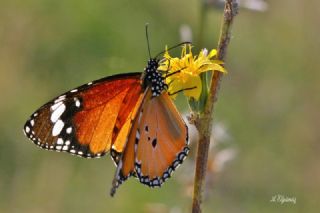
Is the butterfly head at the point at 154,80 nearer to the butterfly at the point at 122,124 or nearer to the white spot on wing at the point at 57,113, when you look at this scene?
the butterfly at the point at 122,124

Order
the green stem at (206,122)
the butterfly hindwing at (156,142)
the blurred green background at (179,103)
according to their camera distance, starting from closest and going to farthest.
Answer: the green stem at (206,122), the butterfly hindwing at (156,142), the blurred green background at (179,103)

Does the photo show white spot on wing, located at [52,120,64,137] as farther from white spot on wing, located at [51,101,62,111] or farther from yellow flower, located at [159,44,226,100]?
yellow flower, located at [159,44,226,100]

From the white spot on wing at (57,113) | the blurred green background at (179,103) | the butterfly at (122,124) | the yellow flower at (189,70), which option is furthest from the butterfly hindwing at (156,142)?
the blurred green background at (179,103)

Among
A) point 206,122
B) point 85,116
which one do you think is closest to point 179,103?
point 85,116

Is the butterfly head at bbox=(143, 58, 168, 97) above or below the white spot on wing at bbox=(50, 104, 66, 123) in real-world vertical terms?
above

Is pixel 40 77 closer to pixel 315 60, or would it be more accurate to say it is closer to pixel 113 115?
pixel 315 60

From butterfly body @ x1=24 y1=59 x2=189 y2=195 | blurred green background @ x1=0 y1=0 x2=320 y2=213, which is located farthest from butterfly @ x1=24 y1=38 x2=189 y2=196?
blurred green background @ x1=0 y1=0 x2=320 y2=213
